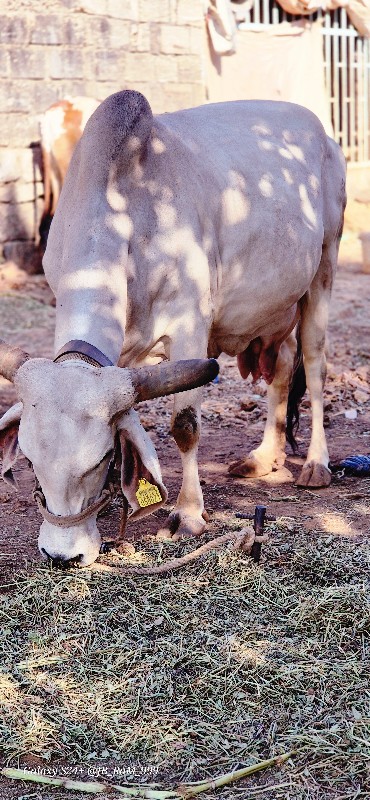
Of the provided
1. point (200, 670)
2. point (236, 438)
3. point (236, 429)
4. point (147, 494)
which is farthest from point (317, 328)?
point (200, 670)

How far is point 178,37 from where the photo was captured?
10797mm

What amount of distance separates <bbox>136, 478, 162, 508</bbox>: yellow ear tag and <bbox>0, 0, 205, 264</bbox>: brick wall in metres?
6.86

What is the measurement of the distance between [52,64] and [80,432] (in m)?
7.59

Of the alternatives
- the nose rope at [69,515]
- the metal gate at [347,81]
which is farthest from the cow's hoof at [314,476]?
the metal gate at [347,81]

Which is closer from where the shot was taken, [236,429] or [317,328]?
[317,328]

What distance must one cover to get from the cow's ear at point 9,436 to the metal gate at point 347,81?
34.6ft

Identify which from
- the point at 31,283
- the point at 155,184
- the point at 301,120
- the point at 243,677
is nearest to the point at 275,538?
the point at 243,677

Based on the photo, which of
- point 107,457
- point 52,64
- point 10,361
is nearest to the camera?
point 107,457

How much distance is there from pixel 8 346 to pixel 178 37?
26.8ft

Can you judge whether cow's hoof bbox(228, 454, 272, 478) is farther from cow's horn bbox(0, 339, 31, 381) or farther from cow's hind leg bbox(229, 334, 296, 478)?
cow's horn bbox(0, 339, 31, 381)

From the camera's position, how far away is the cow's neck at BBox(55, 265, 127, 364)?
3.49 metres

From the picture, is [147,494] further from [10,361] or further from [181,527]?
[181,527]

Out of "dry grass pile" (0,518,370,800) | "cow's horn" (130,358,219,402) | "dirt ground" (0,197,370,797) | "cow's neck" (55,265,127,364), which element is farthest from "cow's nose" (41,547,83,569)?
"cow's neck" (55,265,127,364)

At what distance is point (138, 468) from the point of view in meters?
3.40
